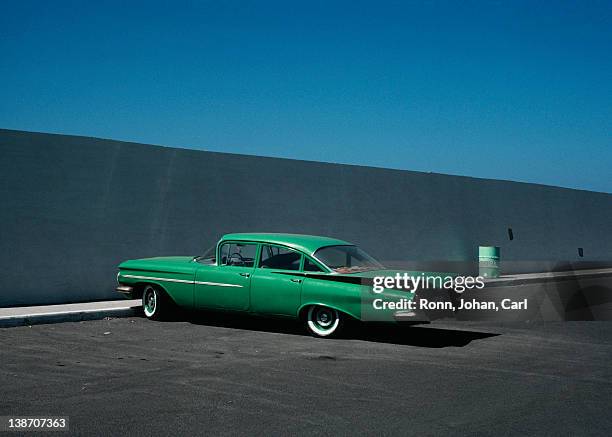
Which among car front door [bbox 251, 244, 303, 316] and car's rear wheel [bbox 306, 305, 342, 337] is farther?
car front door [bbox 251, 244, 303, 316]

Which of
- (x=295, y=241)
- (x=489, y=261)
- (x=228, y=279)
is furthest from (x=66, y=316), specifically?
(x=489, y=261)

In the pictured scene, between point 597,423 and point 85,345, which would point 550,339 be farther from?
point 85,345

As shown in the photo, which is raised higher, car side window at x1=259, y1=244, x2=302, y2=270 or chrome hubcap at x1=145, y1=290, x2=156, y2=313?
car side window at x1=259, y1=244, x2=302, y2=270

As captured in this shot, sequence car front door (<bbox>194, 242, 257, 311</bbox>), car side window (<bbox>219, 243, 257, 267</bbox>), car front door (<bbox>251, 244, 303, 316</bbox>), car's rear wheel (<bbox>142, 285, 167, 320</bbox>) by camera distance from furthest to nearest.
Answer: car's rear wheel (<bbox>142, 285, 167, 320</bbox>)
car side window (<bbox>219, 243, 257, 267</bbox>)
car front door (<bbox>194, 242, 257, 311</bbox>)
car front door (<bbox>251, 244, 303, 316</bbox>)

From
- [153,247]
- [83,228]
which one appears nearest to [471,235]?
[153,247]

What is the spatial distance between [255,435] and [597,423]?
2.52m

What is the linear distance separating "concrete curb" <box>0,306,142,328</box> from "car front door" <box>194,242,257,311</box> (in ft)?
5.74

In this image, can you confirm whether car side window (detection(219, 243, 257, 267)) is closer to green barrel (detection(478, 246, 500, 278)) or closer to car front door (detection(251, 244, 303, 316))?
car front door (detection(251, 244, 303, 316))

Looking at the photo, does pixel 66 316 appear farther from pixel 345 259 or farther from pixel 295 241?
pixel 345 259

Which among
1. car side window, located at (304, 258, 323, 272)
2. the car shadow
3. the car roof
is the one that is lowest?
the car shadow

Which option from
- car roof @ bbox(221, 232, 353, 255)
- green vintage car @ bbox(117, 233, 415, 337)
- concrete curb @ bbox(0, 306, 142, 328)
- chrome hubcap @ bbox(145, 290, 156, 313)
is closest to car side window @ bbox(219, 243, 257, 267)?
green vintage car @ bbox(117, 233, 415, 337)

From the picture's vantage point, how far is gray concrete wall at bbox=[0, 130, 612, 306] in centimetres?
1237

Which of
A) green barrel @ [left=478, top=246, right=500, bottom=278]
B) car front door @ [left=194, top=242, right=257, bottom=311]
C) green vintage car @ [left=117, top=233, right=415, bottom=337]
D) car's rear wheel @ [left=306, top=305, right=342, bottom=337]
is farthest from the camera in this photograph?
green barrel @ [left=478, top=246, right=500, bottom=278]

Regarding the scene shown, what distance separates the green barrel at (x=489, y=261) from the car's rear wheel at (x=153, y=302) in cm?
1073
